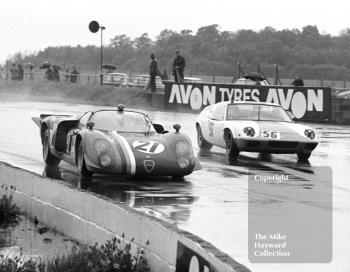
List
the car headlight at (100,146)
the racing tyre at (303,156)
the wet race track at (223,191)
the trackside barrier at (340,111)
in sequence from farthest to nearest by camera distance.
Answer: the trackside barrier at (340,111)
the racing tyre at (303,156)
the car headlight at (100,146)
the wet race track at (223,191)

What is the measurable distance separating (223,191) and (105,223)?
4.17 m

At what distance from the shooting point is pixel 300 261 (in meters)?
7.62

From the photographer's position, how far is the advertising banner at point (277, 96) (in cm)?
2871

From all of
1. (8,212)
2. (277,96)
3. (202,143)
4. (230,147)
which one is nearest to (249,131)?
(230,147)

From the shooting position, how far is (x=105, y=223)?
8266 millimetres

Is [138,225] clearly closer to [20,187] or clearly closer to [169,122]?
[20,187]

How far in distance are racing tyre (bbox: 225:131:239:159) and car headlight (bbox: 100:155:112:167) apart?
4.55 metres

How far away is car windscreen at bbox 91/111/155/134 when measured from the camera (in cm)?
1355

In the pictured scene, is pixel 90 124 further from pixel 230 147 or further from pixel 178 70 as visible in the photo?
pixel 178 70

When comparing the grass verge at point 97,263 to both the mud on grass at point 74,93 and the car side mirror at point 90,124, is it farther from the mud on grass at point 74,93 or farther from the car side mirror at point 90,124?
the mud on grass at point 74,93

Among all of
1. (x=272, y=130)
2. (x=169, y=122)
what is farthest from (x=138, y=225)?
(x=169, y=122)

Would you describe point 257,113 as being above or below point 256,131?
above

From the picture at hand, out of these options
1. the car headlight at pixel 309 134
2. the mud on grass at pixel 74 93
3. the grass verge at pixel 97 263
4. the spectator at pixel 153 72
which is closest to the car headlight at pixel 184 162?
the car headlight at pixel 309 134

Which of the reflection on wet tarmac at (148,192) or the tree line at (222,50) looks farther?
the tree line at (222,50)
